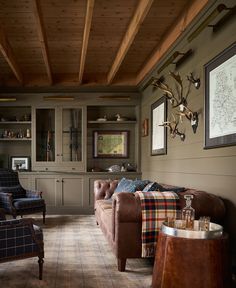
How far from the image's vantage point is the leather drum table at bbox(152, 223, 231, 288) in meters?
2.37

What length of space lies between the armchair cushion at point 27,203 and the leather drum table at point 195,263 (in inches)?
137

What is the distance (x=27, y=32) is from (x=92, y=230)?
9.50 feet

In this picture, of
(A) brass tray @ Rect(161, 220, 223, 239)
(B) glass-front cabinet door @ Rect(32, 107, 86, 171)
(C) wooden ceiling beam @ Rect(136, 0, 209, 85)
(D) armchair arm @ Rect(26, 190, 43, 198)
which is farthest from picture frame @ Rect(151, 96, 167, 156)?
(A) brass tray @ Rect(161, 220, 223, 239)

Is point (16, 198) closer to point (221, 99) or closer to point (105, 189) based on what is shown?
point (105, 189)

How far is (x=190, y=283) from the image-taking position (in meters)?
2.37

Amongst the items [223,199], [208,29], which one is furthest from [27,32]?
[223,199]

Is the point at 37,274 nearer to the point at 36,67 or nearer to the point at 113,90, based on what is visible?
the point at 36,67

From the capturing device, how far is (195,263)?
7.79ft

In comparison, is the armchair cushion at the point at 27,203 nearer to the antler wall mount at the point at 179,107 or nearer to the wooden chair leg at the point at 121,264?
the antler wall mount at the point at 179,107

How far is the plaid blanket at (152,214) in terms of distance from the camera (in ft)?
10.2

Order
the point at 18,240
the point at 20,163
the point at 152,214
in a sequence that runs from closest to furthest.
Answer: the point at 18,240 → the point at 152,214 → the point at 20,163

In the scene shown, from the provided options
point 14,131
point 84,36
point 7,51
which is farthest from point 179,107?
point 14,131

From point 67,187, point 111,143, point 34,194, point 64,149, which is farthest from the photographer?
point 111,143

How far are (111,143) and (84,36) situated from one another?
130 inches
